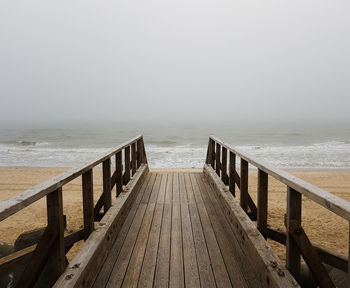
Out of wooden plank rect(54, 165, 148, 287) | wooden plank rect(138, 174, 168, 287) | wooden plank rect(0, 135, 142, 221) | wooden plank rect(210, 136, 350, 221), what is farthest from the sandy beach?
wooden plank rect(0, 135, 142, 221)

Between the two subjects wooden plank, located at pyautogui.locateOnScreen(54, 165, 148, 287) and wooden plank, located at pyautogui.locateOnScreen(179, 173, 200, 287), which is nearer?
wooden plank, located at pyautogui.locateOnScreen(54, 165, 148, 287)

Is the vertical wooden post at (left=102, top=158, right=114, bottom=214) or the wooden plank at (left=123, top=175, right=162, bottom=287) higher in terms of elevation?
the vertical wooden post at (left=102, top=158, right=114, bottom=214)

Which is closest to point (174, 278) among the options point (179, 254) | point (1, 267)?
point (179, 254)

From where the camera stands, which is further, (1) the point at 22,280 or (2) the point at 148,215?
(2) the point at 148,215

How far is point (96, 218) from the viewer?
4.08 meters

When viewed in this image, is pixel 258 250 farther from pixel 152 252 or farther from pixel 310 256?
pixel 152 252

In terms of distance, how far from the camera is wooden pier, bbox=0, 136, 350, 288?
192 cm

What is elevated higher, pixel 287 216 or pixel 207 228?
pixel 287 216

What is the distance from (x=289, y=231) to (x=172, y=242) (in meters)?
1.47

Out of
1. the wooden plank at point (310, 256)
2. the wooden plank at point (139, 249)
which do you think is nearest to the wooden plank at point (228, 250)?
the wooden plank at point (310, 256)

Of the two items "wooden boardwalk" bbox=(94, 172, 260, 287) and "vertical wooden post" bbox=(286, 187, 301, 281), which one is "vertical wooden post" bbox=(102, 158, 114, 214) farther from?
"vertical wooden post" bbox=(286, 187, 301, 281)

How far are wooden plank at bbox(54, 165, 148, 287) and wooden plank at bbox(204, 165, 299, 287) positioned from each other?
4.30ft

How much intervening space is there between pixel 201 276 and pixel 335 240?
14.4 ft

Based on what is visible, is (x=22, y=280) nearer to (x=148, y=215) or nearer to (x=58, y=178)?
(x=58, y=178)
